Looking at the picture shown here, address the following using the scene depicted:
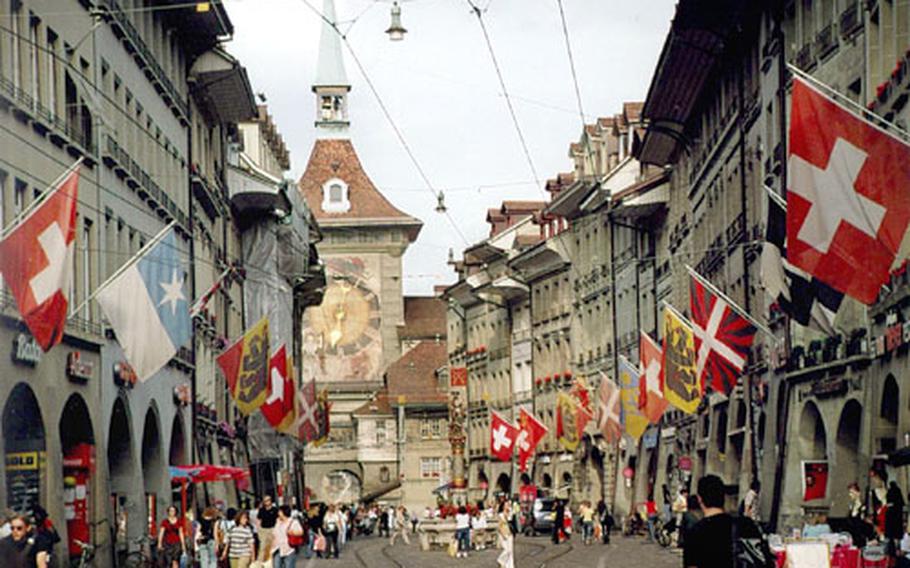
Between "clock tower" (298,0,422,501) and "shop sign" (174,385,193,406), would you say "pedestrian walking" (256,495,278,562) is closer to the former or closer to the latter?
"shop sign" (174,385,193,406)

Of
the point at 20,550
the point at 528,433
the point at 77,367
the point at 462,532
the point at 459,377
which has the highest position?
the point at 77,367

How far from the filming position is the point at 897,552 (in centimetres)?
2436

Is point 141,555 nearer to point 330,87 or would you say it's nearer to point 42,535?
point 42,535

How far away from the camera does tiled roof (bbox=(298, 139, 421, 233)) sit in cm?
16062

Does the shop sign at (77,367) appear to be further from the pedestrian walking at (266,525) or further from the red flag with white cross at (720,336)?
the red flag with white cross at (720,336)

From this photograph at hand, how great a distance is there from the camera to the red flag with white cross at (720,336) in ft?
126

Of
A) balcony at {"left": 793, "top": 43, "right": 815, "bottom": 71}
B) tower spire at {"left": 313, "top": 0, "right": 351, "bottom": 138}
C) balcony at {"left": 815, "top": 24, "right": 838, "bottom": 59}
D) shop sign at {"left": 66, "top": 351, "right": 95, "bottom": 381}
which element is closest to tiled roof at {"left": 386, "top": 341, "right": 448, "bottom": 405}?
tower spire at {"left": 313, "top": 0, "right": 351, "bottom": 138}

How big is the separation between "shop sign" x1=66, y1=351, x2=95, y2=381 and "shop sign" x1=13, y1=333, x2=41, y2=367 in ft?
10.6

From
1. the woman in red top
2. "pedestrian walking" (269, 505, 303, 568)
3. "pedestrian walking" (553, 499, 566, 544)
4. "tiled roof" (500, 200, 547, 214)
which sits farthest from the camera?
"tiled roof" (500, 200, 547, 214)

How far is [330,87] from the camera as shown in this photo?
17675 centimetres

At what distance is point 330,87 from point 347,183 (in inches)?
557

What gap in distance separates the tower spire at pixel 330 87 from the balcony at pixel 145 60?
112820 mm

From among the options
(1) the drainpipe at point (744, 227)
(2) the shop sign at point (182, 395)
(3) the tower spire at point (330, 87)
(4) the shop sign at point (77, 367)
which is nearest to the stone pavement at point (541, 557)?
(1) the drainpipe at point (744, 227)

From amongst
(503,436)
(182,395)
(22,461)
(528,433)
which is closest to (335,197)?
(503,436)
